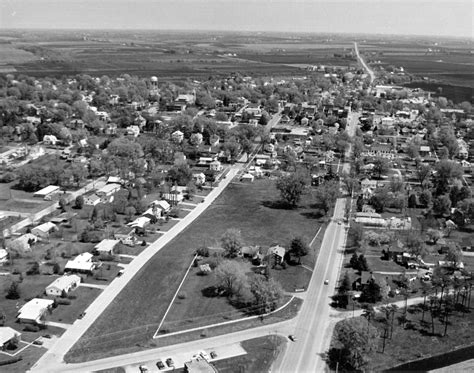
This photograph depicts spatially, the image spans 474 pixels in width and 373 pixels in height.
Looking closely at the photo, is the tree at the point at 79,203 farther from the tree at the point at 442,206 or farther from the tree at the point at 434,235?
the tree at the point at 442,206

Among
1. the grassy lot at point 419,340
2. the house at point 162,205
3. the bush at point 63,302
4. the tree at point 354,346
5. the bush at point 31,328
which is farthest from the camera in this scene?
the house at point 162,205

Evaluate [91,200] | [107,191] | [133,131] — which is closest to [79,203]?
[91,200]

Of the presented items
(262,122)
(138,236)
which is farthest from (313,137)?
(138,236)

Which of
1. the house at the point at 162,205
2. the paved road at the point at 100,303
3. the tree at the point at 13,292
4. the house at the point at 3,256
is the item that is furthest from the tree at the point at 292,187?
the tree at the point at 13,292

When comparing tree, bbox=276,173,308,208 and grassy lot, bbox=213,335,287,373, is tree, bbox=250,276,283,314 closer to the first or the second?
grassy lot, bbox=213,335,287,373

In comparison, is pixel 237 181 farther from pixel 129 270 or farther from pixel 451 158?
pixel 451 158

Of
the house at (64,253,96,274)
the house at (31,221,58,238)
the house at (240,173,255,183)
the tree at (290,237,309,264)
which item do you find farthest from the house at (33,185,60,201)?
the tree at (290,237,309,264)
